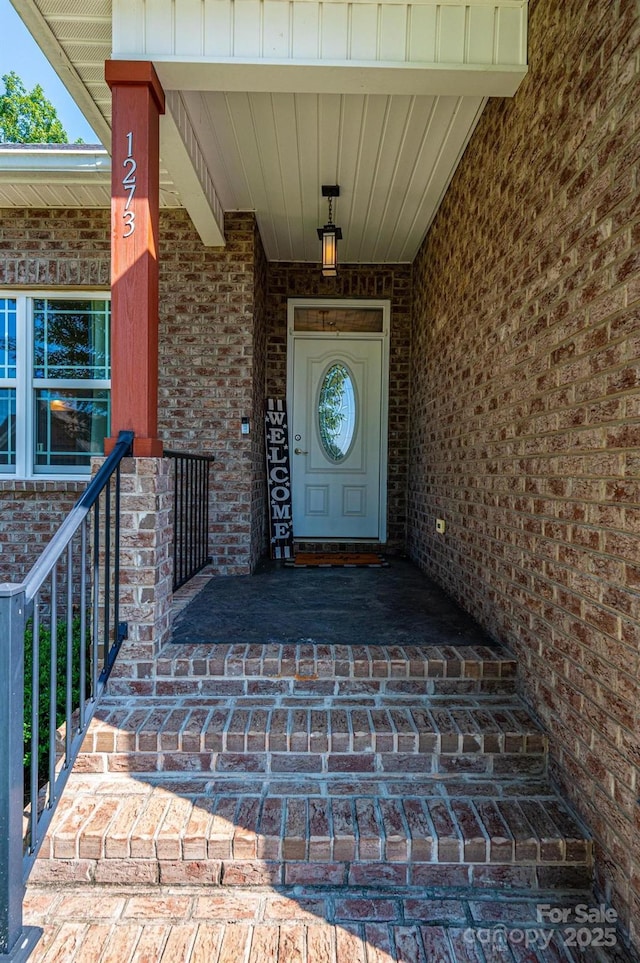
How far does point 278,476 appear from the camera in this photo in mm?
4684

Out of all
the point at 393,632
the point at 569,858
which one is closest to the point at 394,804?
the point at 569,858

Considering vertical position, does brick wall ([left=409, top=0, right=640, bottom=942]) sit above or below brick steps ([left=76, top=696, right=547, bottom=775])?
above

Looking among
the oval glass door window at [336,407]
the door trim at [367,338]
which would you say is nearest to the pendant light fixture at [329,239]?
the door trim at [367,338]

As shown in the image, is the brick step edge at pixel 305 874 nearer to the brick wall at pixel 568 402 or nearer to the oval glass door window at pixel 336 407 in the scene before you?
the brick wall at pixel 568 402

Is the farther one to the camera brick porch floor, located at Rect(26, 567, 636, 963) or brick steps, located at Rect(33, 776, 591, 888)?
brick steps, located at Rect(33, 776, 591, 888)

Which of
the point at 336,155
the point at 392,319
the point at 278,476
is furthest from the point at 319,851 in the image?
the point at 392,319

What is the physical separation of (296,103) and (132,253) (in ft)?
4.24

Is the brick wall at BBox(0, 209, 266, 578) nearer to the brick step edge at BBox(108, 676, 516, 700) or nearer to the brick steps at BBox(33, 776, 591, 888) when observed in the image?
the brick step edge at BBox(108, 676, 516, 700)

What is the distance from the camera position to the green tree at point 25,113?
13102mm

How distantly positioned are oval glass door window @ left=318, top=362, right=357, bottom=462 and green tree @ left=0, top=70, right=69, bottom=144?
43.1ft

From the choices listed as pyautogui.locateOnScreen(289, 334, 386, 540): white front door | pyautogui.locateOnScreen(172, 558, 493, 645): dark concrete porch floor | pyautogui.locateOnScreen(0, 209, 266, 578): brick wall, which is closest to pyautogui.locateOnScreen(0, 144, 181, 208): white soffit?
pyautogui.locateOnScreen(0, 209, 266, 578): brick wall

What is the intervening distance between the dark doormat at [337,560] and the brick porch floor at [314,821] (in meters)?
1.87

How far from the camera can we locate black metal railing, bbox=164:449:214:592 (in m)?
3.26

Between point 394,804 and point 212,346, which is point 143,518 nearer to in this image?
point 394,804
